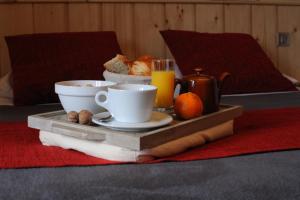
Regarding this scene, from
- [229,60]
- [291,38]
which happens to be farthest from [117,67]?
[291,38]

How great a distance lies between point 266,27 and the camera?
2859 millimetres

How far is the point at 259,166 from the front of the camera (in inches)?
36.4

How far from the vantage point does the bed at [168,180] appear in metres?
0.77

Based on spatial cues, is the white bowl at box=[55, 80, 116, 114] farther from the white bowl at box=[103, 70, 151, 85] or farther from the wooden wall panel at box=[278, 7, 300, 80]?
the wooden wall panel at box=[278, 7, 300, 80]

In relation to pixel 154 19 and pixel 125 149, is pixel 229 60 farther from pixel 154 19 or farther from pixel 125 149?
pixel 125 149

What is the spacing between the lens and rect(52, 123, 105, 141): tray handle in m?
0.98

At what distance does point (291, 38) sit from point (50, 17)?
1.60 m

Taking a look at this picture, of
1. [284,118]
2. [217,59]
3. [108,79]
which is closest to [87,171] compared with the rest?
[108,79]

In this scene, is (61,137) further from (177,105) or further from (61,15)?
(61,15)

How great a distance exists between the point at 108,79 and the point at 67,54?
0.73 metres

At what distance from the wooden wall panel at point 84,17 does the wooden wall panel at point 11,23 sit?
22 centimetres

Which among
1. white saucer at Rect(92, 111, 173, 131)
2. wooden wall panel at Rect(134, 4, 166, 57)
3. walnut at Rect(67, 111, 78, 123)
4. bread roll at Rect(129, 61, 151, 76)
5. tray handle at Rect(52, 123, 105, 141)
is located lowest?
tray handle at Rect(52, 123, 105, 141)

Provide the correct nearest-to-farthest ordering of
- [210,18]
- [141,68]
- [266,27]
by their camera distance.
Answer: [141,68] < [210,18] < [266,27]

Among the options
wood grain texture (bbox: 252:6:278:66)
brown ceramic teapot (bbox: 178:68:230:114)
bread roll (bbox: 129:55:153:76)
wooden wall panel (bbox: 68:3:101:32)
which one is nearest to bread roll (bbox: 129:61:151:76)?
bread roll (bbox: 129:55:153:76)
